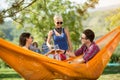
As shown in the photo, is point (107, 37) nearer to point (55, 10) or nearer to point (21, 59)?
point (21, 59)

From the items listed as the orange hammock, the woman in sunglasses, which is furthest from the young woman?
the orange hammock

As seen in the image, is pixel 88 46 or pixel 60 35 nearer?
pixel 88 46

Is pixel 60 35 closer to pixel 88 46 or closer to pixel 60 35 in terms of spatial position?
pixel 60 35

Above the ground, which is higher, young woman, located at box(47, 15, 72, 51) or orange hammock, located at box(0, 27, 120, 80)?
young woman, located at box(47, 15, 72, 51)

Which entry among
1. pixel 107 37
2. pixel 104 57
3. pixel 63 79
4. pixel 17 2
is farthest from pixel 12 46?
pixel 17 2

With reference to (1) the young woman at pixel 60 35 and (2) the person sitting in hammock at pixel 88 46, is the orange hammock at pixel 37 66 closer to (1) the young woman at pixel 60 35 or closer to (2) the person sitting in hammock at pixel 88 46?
(2) the person sitting in hammock at pixel 88 46

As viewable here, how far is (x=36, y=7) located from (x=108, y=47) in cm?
2081

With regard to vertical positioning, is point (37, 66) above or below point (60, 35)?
below

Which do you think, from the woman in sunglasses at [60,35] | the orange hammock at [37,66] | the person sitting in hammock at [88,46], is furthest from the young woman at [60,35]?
the orange hammock at [37,66]

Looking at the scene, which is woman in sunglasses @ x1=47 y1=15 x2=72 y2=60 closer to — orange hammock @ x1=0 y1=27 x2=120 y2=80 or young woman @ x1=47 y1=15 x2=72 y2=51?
young woman @ x1=47 y1=15 x2=72 y2=51

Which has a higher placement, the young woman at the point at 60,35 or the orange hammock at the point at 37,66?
the young woman at the point at 60,35

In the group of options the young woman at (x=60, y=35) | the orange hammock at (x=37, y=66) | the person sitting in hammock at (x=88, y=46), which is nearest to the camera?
the orange hammock at (x=37, y=66)

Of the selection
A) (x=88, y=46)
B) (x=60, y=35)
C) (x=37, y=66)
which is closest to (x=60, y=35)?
(x=60, y=35)

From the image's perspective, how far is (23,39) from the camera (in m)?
6.72
